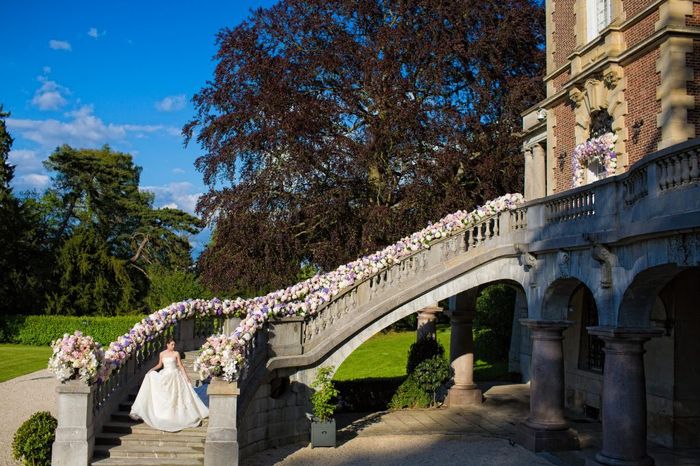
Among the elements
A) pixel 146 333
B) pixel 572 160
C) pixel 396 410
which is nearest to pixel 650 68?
pixel 572 160

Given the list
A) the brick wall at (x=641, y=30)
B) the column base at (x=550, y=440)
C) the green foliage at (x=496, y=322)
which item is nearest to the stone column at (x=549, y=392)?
the column base at (x=550, y=440)

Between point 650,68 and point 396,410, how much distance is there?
10.9 meters

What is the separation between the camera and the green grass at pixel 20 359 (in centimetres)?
2655

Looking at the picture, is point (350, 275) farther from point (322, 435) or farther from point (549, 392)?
point (549, 392)

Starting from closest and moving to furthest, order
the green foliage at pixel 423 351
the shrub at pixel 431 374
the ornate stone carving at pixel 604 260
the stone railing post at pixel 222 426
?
the ornate stone carving at pixel 604 260 < the stone railing post at pixel 222 426 < the shrub at pixel 431 374 < the green foliage at pixel 423 351

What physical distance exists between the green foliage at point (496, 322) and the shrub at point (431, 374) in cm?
1011

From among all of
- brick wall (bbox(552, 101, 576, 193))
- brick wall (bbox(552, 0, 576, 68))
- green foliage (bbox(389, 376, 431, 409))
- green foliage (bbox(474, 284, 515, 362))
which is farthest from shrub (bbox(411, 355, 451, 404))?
green foliage (bbox(474, 284, 515, 362))

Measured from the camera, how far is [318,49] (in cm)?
2483

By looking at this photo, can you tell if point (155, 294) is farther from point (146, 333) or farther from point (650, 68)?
point (650, 68)

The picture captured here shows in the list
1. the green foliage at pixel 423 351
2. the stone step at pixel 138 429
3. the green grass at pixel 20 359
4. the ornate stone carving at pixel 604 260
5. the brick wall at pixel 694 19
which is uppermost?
the brick wall at pixel 694 19

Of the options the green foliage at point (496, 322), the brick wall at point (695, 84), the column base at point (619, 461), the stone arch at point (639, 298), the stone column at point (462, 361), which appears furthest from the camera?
the green foliage at point (496, 322)

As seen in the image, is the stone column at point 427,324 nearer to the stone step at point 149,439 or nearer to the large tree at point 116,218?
the stone step at point 149,439

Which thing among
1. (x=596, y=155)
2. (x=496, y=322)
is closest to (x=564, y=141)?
(x=596, y=155)

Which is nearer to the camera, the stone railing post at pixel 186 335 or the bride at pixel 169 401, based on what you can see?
the bride at pixel 169 401
